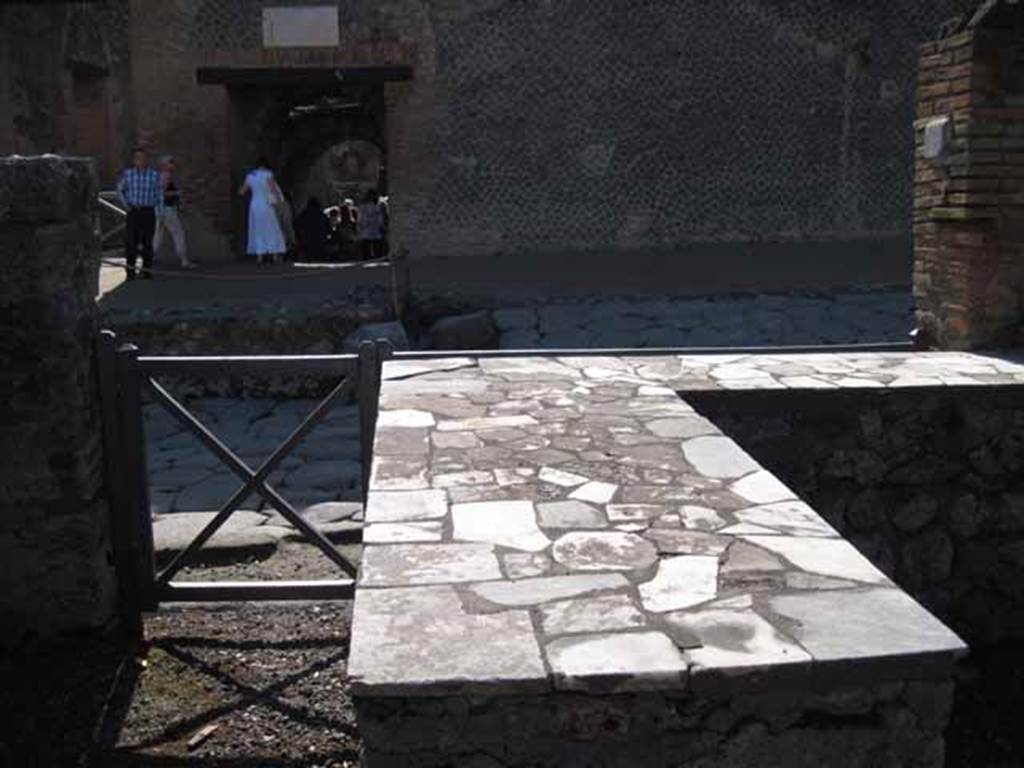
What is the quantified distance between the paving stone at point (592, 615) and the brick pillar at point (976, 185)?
11.3ft

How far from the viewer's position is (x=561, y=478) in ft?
9.37

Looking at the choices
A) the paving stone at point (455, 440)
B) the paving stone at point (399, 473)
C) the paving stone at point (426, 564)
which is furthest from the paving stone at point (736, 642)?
the paving stone at point (455, 440)

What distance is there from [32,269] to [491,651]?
8.64 ft

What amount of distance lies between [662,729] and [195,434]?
271cm

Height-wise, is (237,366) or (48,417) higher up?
(237,366)

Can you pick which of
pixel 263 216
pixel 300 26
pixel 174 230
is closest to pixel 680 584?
pixel 174 230

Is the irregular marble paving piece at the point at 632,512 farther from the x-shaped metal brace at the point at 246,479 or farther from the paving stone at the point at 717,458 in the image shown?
the x-shaped metal brace at the point at 246,479

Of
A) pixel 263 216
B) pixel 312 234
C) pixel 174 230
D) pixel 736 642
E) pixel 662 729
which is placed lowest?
pixel 662 729

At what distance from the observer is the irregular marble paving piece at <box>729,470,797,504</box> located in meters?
2.64

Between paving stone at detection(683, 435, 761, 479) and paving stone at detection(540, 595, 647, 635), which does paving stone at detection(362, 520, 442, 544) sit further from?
paving stone at detection(683, 435, 761, 479)

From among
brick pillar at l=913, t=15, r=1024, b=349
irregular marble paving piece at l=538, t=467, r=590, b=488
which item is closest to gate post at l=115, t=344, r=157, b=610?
irregular marble paving piece at l=538, t=467, r=590, b=488

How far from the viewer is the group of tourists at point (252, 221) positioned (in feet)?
34.4

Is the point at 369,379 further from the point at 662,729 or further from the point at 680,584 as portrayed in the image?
the point at 662,729

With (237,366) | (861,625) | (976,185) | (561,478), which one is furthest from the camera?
(976,185)
